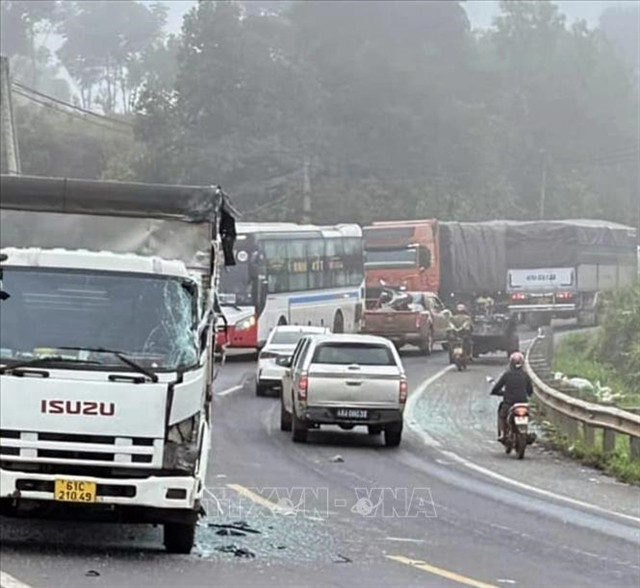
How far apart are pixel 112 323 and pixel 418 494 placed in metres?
5.86

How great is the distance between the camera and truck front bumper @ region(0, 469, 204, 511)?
34.2 feet

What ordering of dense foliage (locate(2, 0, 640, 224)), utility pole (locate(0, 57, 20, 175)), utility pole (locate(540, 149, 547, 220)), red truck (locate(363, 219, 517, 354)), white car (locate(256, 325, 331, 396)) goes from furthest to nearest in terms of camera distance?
1. utility pole (locate(540, 149, 547, 220))
2. dense foliage (locate(2, 0, 640, 224))
3. red truck (locate(363, 219, 517, 354))
4. utility pole (locate(0, 57, 20, 175))
5. white car (locate(256, 325, 331, 396))

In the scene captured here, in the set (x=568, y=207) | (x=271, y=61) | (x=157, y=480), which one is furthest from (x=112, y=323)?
(x=568, y=207)

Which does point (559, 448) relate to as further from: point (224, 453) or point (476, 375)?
point (476, 375)

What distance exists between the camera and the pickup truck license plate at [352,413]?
21.1 m

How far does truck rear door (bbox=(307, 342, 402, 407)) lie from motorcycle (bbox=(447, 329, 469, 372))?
15.3 m

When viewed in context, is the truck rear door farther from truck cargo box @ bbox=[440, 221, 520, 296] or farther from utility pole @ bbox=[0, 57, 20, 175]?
truck cargo box @ bbox=[440, 221, 520, 296]

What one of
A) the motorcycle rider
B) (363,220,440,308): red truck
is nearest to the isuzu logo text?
the motorcycle rider

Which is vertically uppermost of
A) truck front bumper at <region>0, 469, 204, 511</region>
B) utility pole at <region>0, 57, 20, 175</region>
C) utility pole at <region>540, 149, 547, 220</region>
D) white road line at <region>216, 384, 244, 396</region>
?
utility pole at <region>540, 149, 547, 220</region>

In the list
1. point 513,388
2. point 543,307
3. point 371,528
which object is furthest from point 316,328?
point 543,307

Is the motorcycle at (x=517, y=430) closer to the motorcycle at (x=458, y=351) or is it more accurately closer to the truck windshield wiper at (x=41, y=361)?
the truck windshield wiper at (x=41, y=361)

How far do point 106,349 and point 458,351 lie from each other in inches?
1055

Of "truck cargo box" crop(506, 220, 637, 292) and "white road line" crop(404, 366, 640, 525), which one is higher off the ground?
"truck cargo box" crop(506, 220, 637, 292)

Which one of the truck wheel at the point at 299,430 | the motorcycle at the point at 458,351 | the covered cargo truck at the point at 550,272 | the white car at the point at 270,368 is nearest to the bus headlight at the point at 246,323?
the motorcycle at the point at 458,351
